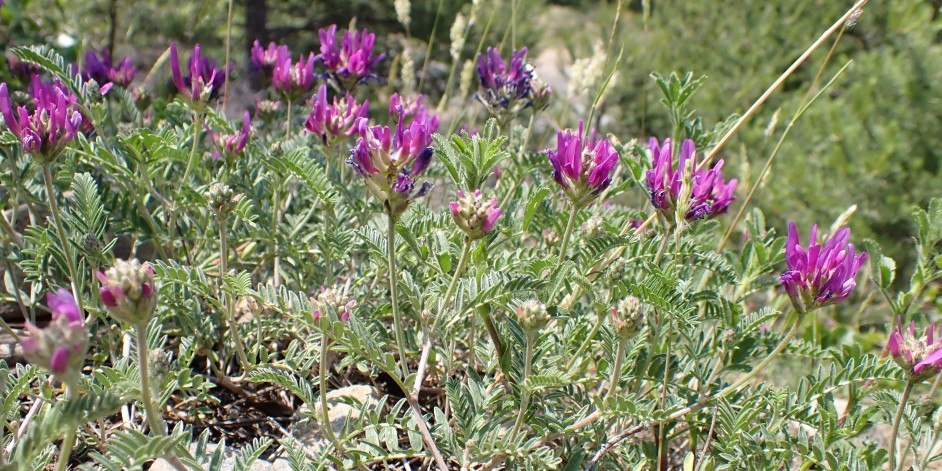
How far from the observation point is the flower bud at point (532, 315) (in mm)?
1450

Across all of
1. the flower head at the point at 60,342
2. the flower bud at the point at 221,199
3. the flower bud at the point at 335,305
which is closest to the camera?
the flower head at the point at 60,342

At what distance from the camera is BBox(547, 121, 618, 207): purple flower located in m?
1.64

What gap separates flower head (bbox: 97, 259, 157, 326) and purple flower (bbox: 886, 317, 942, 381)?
141 cm

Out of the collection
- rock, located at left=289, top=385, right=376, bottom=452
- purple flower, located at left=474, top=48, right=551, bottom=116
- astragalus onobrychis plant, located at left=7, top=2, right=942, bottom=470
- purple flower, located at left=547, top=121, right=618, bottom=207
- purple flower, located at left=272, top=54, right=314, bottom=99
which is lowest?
rock, located at left=289, top=385, right=376, bottom=452

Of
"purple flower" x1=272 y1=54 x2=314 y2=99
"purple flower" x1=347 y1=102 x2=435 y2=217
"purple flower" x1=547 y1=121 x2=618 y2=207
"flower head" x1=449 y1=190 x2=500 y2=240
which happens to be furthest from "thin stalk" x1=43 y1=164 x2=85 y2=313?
"purple flower" x1=547 y1=121 x2=618 y2=207

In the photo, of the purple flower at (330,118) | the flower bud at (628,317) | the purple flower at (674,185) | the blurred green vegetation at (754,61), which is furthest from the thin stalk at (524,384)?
the blurred green vegetation at (754,61)

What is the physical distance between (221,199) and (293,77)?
0.83m

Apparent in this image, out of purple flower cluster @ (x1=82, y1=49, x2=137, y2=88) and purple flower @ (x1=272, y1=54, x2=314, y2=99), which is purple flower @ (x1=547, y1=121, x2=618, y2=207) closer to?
purple flower @ (x1=272, y1=54, x2=314, y2=99)

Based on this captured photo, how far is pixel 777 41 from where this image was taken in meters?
6.28

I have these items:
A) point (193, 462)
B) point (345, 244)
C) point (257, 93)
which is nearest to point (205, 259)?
point (345, 244)

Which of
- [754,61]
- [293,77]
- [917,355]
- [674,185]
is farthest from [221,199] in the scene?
[754,61]

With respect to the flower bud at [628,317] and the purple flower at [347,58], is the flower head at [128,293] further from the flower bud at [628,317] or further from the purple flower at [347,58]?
the purple flower at [347,58]

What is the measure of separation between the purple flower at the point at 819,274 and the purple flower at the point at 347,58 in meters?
1.42

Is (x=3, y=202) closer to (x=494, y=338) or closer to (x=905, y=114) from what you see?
(x=494, y=338)
